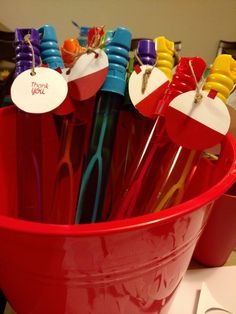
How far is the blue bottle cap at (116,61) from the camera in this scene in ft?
0.78

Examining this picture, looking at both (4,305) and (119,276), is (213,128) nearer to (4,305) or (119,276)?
(119,276)

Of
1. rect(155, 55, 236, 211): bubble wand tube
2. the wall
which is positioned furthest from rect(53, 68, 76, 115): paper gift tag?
the wall

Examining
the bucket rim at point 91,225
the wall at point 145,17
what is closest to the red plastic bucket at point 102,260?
the bucket rim at point 91,225

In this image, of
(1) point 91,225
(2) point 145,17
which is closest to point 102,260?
(1) point 91,225

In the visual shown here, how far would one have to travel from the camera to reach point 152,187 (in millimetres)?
286

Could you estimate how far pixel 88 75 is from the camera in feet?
0.79

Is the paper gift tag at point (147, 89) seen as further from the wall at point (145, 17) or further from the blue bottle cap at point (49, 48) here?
the wall at point (145, 17)

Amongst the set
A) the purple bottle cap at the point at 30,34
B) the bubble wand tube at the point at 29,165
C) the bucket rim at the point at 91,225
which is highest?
the purple bottle cap at the point at 30,34

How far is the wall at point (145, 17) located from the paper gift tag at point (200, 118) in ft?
5.84

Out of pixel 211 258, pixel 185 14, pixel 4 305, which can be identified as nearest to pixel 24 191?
pixel 4 305

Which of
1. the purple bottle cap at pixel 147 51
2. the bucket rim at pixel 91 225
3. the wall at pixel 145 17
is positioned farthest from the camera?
the wall at pixel 145 17

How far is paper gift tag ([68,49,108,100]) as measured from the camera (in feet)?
0.78

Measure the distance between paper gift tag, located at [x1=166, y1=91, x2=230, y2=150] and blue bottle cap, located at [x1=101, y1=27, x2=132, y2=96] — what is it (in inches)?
1.9

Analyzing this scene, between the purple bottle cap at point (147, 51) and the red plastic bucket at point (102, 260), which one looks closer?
the red plastic bucket at point (102, 260)
